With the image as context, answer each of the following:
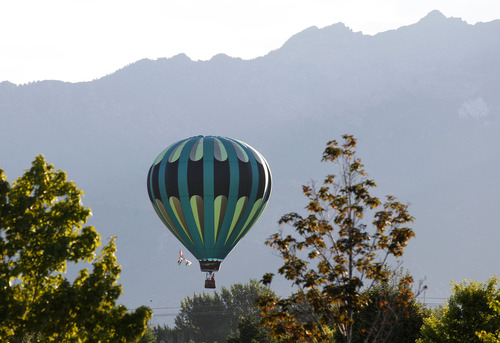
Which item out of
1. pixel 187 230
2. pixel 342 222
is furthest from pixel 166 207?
pixel 342 222

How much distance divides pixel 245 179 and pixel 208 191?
294 cm

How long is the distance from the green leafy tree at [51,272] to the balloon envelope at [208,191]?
3829 cm

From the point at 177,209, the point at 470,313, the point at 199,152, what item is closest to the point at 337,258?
the point at 470,313

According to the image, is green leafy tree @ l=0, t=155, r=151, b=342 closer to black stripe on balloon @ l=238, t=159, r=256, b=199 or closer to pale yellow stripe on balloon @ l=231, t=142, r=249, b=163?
black stripe on balloon @ l=238, t=159, r=256, b=199

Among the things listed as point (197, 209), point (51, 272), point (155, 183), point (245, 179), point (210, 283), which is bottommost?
point (51, 272)

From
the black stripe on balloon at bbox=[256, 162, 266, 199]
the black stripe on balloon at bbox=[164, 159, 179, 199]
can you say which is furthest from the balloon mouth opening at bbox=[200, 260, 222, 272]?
the black stripe on balloon at bbox=[256, 162, 266, 199]

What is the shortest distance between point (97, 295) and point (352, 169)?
7307 millimetres

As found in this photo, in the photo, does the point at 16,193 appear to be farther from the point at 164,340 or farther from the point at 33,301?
the point at 164,340

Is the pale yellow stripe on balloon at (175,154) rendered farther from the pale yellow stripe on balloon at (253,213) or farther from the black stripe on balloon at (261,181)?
the pale yellow stripe on balloon at (253,213)

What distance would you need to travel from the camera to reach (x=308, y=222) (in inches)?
806

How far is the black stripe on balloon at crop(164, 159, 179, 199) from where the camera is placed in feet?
193

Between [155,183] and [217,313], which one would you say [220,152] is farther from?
[217,313]

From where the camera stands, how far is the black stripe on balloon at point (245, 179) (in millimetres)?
59281

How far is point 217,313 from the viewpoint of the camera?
13288 centimetres
